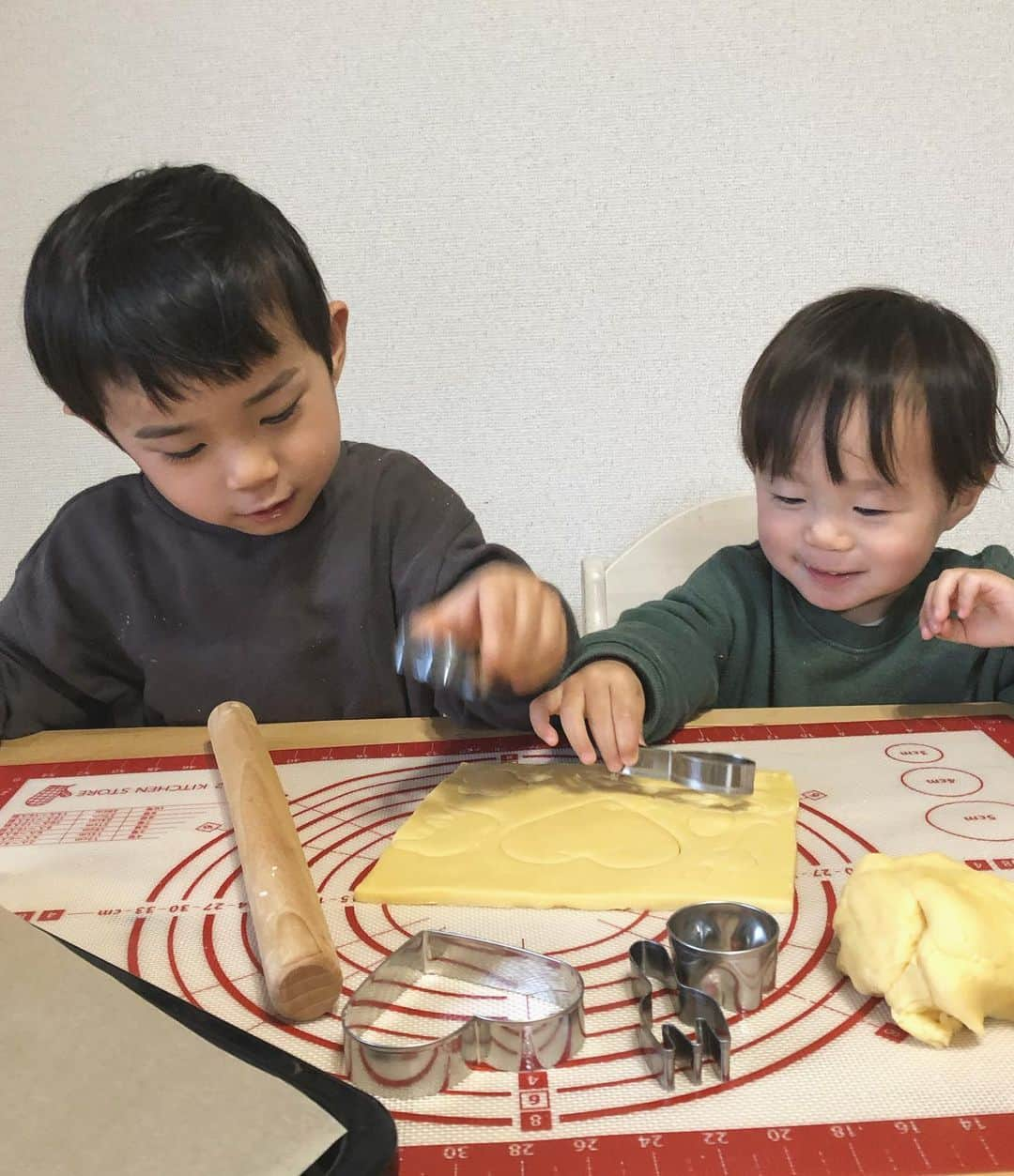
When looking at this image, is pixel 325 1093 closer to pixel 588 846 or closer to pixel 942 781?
pixel 588 846

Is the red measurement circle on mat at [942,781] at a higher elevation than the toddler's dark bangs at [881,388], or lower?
lower

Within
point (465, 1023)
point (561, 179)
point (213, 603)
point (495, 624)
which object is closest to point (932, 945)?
point (465, 1023)

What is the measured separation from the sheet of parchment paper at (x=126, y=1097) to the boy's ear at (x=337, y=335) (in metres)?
0.51

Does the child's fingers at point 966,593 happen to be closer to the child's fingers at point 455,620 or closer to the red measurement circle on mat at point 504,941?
the red measurement circle on mat at point 504,941

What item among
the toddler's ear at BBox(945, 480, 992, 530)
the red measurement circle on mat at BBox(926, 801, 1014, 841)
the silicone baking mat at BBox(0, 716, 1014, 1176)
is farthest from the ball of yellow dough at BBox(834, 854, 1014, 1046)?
the toddler's ear at BBox(945, 480, 992, 530)

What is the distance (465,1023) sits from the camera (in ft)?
1.30

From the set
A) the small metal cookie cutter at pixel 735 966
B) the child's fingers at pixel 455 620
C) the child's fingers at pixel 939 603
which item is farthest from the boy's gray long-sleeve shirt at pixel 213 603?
the small metal cookie cutter at pixel 735 966

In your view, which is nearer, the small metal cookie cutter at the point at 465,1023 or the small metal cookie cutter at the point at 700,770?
the small metal cookie cutter at the point at 465,1023

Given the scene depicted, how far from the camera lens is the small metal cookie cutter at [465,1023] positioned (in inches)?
14.8

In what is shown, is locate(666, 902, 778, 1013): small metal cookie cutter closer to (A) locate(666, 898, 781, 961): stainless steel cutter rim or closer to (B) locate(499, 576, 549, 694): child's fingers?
(A) locate(666, 898, 781, 961): stainless steel cutter rim

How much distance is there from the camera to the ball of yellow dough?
382 mm

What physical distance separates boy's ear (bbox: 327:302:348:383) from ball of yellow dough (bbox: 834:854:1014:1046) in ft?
1.77

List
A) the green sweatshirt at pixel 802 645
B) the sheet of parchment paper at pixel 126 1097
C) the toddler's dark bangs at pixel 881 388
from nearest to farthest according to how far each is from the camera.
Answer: the sheet of parchment paper at pixel 126 1097 < the toddler's dark bangs at pixel 881 388 < the green sweatshirt at pixel 802 645

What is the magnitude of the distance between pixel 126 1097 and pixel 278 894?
0.45 feet
